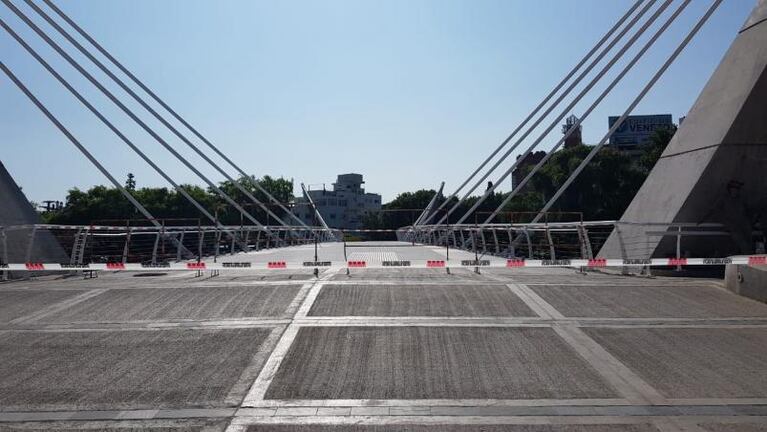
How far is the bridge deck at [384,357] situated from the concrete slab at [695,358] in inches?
1.3

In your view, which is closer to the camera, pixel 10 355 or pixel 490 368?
pixel 490 368

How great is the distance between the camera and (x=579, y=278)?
13.0m

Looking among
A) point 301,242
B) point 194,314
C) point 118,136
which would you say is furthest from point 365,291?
point 301,242

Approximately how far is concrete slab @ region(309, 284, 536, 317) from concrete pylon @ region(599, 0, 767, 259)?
485 cm

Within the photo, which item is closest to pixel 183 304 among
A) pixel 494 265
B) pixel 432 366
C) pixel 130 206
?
pixel 432 366

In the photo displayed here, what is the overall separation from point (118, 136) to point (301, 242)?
21.9 metres

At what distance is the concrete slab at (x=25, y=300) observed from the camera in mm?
9985

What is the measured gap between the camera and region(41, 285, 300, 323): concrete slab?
9625mm

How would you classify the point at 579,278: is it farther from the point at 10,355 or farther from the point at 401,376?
the point at 10,355

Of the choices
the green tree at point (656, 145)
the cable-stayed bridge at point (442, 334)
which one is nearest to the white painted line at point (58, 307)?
the cable-stayed bridge at point (442, 334)

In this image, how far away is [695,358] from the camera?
24.1ft

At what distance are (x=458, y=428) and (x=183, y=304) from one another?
20.9 ft

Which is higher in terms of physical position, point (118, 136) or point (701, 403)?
point (118, 136)

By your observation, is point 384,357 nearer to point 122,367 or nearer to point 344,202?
point 122,367
